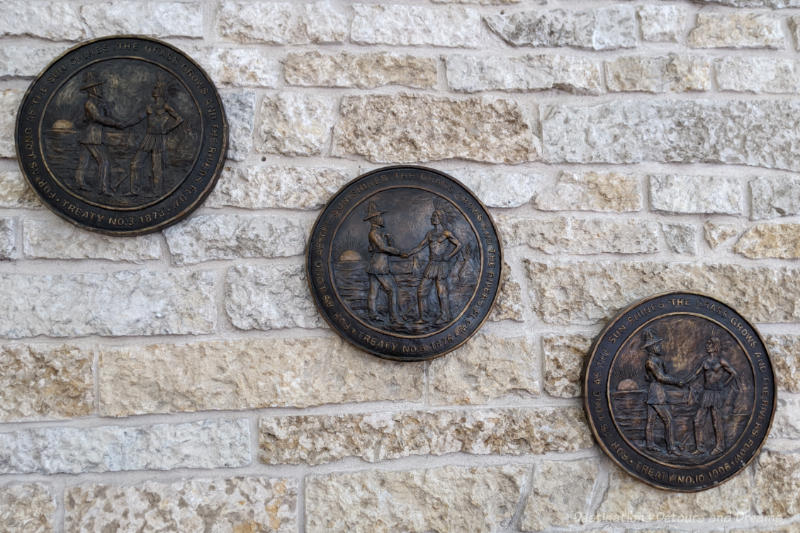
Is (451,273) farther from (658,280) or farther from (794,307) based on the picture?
(794,307)

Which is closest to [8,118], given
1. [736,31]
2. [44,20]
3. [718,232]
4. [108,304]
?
[44,20]

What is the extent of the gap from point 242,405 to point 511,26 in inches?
65.5

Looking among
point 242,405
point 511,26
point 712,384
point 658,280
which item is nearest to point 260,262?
point 242,405

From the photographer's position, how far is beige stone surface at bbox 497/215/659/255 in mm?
2307

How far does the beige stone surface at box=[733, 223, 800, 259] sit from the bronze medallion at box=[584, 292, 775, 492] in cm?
27

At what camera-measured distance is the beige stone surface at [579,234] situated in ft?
7.57

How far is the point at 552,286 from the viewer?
2301 millimetres

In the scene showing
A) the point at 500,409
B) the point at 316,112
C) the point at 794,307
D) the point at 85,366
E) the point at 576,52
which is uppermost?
the point at 576,52

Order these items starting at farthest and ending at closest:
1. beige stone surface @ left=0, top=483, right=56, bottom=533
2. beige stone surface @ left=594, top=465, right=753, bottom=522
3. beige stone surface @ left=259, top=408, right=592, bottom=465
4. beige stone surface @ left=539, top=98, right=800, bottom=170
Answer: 1. beige stone surface @ left=539, top=98, right=800, bottom=170
2. beige stone surface @ left=594, top=465, right=753, bottom=522
3. beige stone surface @ left=259, top=408, right=592, bottom=465
4. beige stone surface @ left=0, top=483, right=56, bottom=533

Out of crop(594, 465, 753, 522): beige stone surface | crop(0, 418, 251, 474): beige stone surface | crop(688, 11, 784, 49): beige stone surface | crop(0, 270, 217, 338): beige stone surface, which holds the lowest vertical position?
crop(594, 465, 753, 522): beige stone surface

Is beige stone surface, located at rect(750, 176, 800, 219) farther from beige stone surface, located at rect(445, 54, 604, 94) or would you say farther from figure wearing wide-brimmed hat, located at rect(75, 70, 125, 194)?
figure wearing wide-brimmed hat, located at rect(75, 70, 125, 194)

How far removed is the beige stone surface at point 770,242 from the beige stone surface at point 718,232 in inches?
1.7

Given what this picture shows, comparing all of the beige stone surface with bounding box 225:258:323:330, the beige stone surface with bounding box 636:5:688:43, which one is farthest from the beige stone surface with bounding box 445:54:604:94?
the beige stone surface with bounding box 225:258:323:330

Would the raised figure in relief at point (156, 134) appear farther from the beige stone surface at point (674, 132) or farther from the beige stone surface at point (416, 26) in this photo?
the beige stone surface at point (674, 132)
